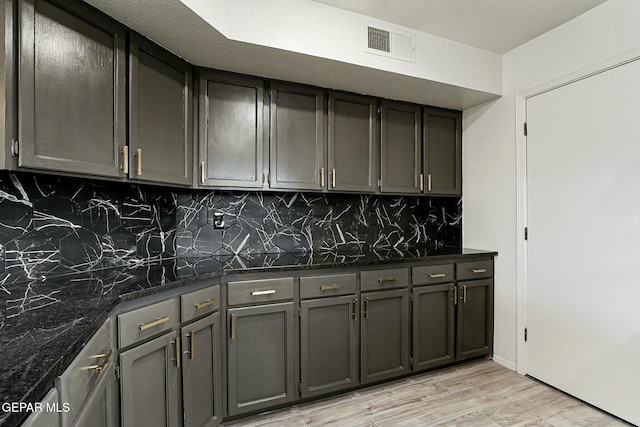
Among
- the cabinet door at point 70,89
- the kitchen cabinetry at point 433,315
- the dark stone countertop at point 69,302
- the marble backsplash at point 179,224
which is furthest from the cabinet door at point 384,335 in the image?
the cabinet door at point 70,89

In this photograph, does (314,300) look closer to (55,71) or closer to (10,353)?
(10,353)

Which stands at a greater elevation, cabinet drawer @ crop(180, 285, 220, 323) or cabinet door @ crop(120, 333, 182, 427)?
cabinet drawer @ crop(180, 285, 220, 323)

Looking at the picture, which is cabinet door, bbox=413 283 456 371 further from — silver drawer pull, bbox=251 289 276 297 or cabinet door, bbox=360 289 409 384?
silver drawer pull, bbox=251 289 276 297

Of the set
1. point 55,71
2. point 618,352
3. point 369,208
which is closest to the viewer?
point 55,71

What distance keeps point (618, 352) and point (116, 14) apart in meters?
3.34

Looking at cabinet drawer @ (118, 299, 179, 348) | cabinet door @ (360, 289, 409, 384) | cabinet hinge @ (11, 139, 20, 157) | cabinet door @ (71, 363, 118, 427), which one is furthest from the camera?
cabinet door @ (360, 289, 409, 384)

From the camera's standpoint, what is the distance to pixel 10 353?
0.80m

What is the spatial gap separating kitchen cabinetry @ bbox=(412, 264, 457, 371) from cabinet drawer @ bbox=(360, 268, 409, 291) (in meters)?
0.10

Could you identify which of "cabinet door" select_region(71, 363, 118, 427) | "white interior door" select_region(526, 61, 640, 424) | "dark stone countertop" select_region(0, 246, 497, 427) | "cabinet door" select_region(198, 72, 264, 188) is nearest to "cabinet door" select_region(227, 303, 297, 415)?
"dark stone countertop" select_region(0, 246, 497, 427)

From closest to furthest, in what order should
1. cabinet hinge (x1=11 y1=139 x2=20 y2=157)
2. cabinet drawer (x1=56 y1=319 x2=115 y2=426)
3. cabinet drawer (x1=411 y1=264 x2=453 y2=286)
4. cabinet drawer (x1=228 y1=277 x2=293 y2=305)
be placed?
cabinet drawer (x1=56 y1=319 x2=115 y2=426) < cabinet hinge (x1=11 y1=139 x2=20 y2=157) < cabinet drawer (x1=228 y1=277 x2=293 y2=305) < cabinet drawer (x1=411 y1=264 x2=453 y2=286)

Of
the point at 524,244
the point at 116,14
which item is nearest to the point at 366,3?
the point at 116,14

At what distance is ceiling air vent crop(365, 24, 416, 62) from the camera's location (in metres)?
2.23

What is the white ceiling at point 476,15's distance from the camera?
2.09 metres

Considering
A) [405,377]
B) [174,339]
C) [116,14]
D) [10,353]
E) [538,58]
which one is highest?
[538,58]
